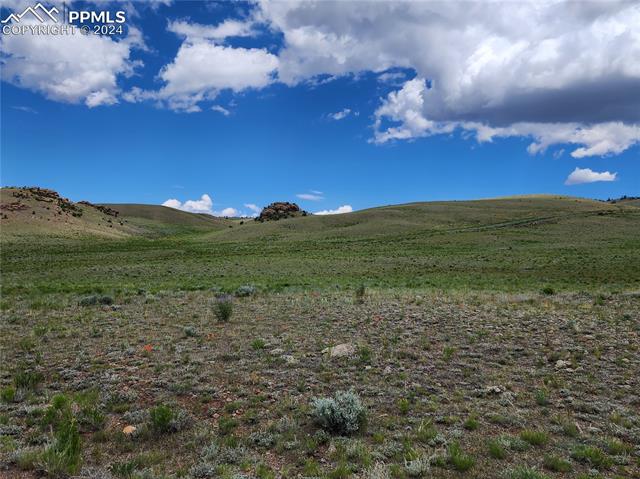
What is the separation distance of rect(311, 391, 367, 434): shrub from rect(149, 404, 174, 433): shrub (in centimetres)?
265

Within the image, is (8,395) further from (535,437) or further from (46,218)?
(46,218)

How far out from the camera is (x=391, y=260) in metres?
48.9

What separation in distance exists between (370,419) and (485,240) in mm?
63906

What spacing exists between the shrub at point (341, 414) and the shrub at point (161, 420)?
8.71ft

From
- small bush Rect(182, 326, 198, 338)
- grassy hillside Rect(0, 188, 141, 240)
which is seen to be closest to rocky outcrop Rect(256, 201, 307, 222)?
grassy hillside Rect(0, 188, 141, 240)

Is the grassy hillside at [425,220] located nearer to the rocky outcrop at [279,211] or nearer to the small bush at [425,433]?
the rocky outcrop at [279,211]

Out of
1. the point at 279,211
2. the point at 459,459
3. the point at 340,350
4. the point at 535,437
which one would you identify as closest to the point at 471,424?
the point at 535,437

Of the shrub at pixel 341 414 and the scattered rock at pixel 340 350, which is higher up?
the scattered rock at pixel 340 350

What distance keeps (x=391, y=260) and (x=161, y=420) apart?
141 ft

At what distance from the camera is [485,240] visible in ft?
219

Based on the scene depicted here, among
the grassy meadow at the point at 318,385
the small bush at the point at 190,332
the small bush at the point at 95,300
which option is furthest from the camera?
the small bush at the point at 95,300

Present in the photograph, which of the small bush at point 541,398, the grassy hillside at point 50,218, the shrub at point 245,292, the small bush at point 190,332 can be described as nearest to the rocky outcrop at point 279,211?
the grassy hillside at point 50,218

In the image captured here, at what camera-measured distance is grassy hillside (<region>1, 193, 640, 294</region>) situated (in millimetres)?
30828

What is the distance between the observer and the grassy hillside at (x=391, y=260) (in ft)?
101
